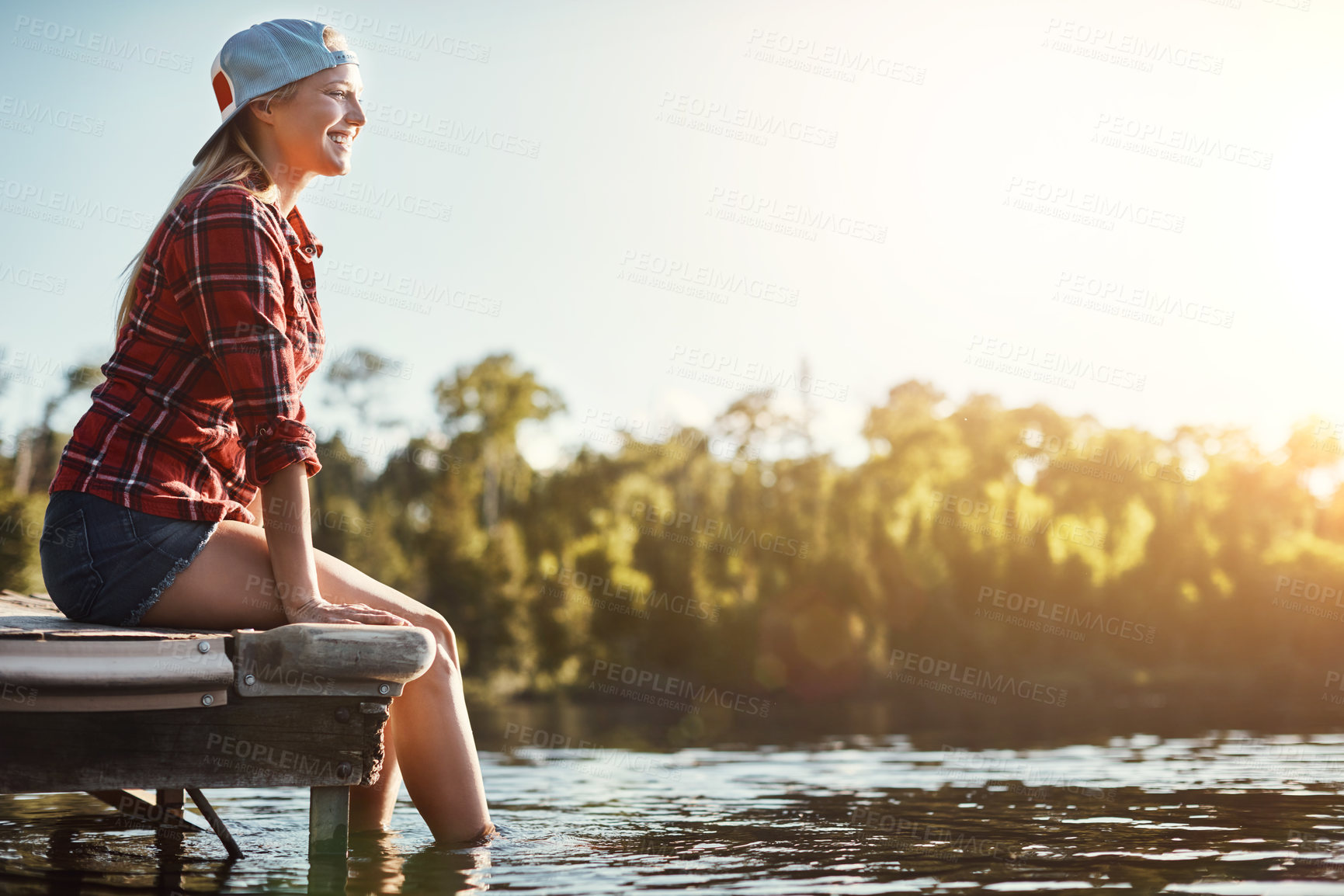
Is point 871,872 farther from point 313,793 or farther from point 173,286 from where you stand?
point 173,286

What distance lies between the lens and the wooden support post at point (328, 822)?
2695 mm

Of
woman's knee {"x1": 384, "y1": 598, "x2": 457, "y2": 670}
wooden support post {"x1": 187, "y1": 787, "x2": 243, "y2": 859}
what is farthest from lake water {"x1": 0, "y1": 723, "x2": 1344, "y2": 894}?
woman's knee {"x1": 384, "y1": 598, "x2": 457, "y2": 670}

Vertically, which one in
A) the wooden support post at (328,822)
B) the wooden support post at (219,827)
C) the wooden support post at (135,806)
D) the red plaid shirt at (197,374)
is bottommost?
the wooden support post at (135,806)

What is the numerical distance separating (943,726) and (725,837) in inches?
350

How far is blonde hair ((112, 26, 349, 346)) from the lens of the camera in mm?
2752

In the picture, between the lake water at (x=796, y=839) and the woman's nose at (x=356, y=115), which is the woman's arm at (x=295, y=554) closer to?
the lake water at (x=796, y=839)

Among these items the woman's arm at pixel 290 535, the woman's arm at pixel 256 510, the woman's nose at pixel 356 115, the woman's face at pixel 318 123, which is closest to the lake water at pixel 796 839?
the woman's arm at pixel 290 535

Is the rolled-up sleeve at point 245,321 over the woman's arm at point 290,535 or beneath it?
over

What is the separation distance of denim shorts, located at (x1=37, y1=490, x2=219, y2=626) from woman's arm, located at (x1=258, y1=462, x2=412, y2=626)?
17cm

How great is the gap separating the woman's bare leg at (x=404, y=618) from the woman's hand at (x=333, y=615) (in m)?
0.08

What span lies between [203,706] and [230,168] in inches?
49.4

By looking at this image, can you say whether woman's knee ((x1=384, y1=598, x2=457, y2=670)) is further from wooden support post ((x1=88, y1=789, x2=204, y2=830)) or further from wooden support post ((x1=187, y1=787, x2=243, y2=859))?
wooden support post ((x1=88, y1=789, x2=204, y2=830))

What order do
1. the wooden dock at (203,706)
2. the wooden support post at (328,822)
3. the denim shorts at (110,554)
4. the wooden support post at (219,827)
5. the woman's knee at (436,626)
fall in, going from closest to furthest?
the wooden dock at (203,706)
the denim shorts at (110,554)
the wooden support post at (328,822)
the woman's knee at (436,626)
the wooden support post at (219,827)

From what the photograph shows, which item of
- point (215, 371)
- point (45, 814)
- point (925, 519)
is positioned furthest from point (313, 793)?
point (925, 519)
